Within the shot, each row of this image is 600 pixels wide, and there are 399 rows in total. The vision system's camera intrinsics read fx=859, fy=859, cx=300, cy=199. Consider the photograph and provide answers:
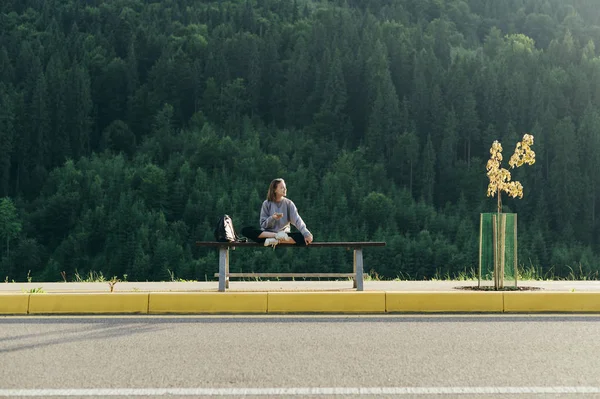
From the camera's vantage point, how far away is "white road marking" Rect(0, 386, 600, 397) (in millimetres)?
5344

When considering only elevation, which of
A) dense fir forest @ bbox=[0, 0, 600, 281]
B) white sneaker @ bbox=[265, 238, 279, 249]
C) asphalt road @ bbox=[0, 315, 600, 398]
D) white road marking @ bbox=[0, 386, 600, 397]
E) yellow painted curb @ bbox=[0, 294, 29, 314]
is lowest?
white road marking @ bbox=[0, 386, 600, 397]

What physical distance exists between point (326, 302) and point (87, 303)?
2.80 m

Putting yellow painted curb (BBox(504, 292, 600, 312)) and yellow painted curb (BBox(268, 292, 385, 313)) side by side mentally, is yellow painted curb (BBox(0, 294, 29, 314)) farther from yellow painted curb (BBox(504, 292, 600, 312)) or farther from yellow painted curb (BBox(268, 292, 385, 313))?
yellow painted curb (BBox(504, 292, 600, 312))

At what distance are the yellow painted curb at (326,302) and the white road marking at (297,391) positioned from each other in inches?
182

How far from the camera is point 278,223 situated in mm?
11430

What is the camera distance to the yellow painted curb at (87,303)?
10.0 meters

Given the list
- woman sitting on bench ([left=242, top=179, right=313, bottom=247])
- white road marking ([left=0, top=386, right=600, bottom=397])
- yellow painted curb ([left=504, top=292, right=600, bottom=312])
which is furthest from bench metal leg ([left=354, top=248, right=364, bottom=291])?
white road marking ([left=0, top=386, right=600, bottom=397])

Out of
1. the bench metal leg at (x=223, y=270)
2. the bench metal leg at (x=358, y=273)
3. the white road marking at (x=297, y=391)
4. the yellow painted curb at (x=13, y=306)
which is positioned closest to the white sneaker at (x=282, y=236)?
the bench metal leg at (x=223, y=270)

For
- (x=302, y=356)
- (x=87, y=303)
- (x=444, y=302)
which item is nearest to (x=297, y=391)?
(x=302, y=356)

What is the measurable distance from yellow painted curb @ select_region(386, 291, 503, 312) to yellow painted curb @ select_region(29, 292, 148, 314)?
9.72 ft

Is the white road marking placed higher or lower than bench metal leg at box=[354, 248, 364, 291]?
lower

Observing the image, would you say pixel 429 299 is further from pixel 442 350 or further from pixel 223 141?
pixel 223 141

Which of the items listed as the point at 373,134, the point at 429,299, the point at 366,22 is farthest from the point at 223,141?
the point at 429,299

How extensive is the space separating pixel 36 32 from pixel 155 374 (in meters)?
151
